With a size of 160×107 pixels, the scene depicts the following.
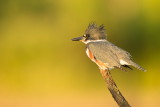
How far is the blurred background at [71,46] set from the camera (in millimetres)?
10039

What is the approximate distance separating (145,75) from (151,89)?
1.24ft

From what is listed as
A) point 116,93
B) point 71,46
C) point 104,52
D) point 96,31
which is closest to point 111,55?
point 104,52

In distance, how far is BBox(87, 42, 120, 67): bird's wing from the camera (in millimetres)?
4551

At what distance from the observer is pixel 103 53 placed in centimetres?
464

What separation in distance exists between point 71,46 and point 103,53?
5.48 metres

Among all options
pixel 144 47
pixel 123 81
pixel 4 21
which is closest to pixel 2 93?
pixel 4 21

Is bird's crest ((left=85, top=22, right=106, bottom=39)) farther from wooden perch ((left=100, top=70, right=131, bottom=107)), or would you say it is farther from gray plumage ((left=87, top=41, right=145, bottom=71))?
wooden perch ((left=100, top=70, right=131, bottom=107))

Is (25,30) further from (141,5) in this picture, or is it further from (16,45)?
(141,5)

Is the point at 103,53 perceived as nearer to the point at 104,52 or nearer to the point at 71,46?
the point at 104,52

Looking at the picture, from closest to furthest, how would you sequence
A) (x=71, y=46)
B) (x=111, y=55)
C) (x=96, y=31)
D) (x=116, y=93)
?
(x=116, y=93)
(x=111, y=55)
(x=96, y=31)
(x=71, y=46)

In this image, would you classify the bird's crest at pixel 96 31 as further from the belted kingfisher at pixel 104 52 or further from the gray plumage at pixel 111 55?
the gray plumage at pixel 111 55

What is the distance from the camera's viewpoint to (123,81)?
10070 mm

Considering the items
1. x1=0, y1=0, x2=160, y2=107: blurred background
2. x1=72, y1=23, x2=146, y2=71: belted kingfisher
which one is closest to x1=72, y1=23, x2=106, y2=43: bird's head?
x1=72, y1=23, x2=146, y2=71: belted kingfisher

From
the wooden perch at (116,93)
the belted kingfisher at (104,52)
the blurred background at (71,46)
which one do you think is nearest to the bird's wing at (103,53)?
the belted kingfisher at (104,52)
